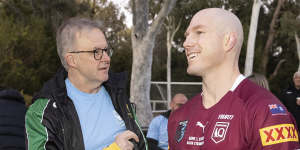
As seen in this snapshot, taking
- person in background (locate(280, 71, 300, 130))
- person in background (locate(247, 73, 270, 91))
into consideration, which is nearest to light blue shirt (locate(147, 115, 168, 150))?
person in background (locate(247, 73, 270, 91))

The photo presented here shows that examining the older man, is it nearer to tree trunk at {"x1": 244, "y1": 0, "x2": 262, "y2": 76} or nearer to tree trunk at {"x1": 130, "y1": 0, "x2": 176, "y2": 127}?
tree trunk at {"x1": 130, "y1": 0, "x2": 176, "y2": 127}

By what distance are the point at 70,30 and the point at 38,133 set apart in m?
0.74

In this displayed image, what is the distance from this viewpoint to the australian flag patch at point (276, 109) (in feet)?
5.42

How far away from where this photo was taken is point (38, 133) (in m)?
2.19

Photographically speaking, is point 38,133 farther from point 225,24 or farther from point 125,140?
point 225,24

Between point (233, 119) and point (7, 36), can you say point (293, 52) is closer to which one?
point (7, 36)

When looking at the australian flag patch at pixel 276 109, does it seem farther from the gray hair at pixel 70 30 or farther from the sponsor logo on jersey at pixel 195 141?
the gray hair at pixel 70 30

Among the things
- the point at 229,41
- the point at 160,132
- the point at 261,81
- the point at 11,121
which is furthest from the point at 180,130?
the point at 160,132

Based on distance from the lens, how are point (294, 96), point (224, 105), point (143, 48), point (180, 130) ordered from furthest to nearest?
1. point (143, 48)
2. point (294, 96)
3. point (180, 130)
4. point (224, 105)

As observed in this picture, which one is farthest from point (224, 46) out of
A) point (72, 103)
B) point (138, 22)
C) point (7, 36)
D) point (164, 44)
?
point (164, 44)

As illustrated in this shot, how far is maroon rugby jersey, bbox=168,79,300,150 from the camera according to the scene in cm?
163

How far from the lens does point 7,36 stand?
1501cm

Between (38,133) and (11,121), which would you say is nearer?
(38,133)

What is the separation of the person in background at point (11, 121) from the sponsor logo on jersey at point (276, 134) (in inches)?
79.5
